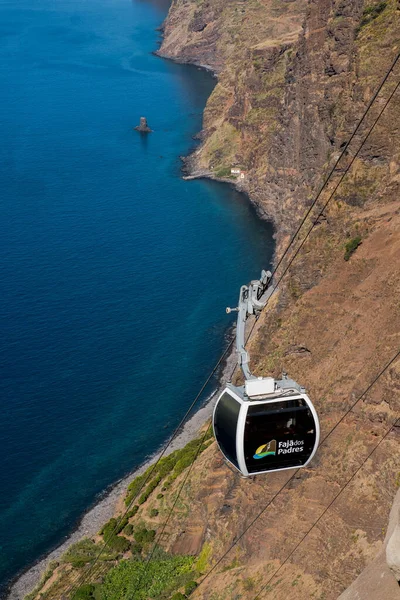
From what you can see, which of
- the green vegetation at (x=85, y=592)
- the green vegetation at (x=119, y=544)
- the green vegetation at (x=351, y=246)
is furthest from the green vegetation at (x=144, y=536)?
the green vegetation at (x=351, y=246)

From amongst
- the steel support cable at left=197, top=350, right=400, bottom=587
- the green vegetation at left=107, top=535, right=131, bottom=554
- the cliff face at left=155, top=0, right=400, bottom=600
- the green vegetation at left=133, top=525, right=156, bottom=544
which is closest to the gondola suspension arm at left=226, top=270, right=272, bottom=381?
the cliff face at left=155, top=0, right=400, bottom=600

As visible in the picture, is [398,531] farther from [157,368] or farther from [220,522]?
[157,368]

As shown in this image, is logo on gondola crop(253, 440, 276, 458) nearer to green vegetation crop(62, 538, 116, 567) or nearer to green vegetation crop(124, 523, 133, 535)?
green vegetation crop(62, 538, 116, 567)

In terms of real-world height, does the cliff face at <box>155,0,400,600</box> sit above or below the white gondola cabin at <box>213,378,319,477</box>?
below

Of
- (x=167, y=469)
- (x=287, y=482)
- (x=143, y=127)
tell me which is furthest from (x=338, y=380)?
(x=143, y=127)

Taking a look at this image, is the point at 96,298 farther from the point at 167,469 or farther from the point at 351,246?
the point at 351,246

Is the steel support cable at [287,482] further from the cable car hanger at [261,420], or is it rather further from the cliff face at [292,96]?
the cliff face at [292,96]

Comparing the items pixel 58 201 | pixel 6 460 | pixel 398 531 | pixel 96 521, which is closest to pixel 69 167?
pixel 58 201
